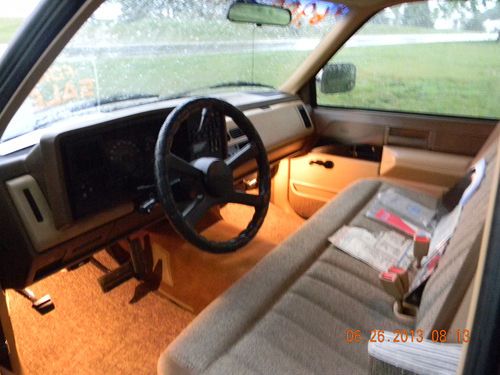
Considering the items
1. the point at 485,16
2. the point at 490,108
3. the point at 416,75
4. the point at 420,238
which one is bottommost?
the point at 420,238

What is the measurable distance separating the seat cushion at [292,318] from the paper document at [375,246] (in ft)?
0.14

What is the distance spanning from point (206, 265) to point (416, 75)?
1.77 meters

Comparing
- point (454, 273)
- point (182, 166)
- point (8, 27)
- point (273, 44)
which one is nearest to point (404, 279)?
point (454, 273)

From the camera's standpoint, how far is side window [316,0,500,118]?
2.21 meters

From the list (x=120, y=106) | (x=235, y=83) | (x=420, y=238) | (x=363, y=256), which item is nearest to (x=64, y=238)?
(x=120, y=106)

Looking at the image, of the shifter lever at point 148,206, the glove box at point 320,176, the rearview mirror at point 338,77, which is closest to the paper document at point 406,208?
the glove box at point 320,176

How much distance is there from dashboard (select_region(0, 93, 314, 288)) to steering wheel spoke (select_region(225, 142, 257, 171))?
0.16 meters

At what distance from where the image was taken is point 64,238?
143 cm

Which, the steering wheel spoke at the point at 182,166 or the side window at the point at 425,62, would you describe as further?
the side window at the point at 425,62

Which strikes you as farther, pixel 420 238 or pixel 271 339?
pixel 420 238

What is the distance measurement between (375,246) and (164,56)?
1400 millimetres

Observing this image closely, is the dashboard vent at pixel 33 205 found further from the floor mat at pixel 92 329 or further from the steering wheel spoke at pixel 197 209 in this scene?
the floor mat at pixel 92 329

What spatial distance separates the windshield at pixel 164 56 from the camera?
1511mm

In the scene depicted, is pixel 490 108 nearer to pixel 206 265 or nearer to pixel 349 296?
pixel 349 296
